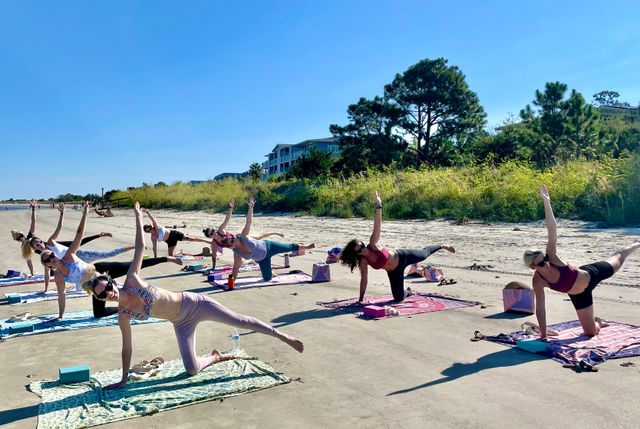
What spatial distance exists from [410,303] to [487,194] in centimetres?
1603

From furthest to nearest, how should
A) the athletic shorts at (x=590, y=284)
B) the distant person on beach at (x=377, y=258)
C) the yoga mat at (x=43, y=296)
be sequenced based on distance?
1. the yoga mat at (x=43, y=296)
2. the distant person on beach at (x=377, y=258)
3. the athletic shorts at (x=590, y=284)

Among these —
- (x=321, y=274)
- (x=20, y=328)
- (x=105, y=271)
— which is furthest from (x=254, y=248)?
(x=20, y=328)

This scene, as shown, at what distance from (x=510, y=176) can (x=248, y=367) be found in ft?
69.2

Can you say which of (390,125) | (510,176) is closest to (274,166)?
(390,125)

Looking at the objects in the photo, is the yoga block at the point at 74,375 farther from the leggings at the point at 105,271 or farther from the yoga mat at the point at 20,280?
the yoga mat at the point at 20,280

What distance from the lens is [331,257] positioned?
47.6 ft

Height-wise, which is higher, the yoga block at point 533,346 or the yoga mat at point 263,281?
the yoga mat at point 263,281

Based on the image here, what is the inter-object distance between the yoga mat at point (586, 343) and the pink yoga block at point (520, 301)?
0.72 m

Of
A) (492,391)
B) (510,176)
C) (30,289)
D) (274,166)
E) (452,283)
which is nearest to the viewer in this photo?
(492,391)

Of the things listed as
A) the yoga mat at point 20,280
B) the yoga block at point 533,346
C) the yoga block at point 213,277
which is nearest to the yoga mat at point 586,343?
the yoga block at point 533,346

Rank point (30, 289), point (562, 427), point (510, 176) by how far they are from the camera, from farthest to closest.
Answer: point (510, 176)
point (30, 289)
point (562, 427)

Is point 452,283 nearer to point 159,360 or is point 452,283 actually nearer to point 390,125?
point 159,360

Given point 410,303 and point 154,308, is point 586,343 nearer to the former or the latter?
point 410,303

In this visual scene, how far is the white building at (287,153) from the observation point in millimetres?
93938
